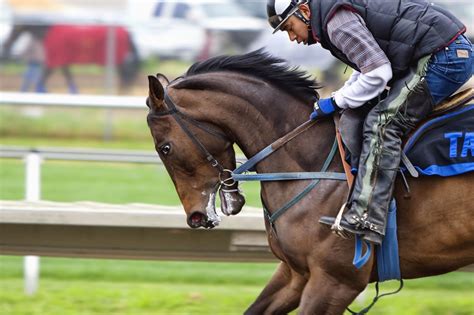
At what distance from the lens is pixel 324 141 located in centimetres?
501

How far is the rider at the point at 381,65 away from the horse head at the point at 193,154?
0.57 meters

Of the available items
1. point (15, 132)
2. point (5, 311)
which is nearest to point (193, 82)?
point (5, 311)

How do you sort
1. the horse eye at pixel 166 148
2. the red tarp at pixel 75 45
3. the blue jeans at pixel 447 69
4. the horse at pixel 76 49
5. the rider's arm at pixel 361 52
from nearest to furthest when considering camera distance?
1. the rider's arm at pixel 361 52
2. the blue jeans at pixel 447 69
3. the horse eye at pixel 166 148
4. the horse at pixel 76 49
5. the red tarp at pixel 75 45

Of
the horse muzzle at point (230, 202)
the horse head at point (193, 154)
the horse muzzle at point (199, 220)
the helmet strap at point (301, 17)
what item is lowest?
the horse muzzle at point (199, 220)

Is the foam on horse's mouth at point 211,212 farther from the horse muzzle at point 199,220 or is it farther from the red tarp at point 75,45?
the red tarp at point 75,45

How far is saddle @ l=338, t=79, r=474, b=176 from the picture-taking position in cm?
475

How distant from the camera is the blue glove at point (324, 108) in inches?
192

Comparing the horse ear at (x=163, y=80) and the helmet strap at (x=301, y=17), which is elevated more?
the horse ear at (x=163, y=80)

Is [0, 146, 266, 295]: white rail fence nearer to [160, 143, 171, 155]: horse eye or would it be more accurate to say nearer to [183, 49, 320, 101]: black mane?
[160, 143, 171, 155]: horse eye

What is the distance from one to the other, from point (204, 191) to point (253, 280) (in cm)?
274

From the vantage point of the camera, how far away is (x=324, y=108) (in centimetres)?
489

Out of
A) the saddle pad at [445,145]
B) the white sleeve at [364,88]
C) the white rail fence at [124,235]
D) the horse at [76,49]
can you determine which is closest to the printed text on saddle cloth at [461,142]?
the saddle pad at [445,145]

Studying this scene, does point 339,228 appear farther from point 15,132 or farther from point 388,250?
point 15,132

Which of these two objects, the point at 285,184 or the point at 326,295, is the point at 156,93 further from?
the point at 326,295
